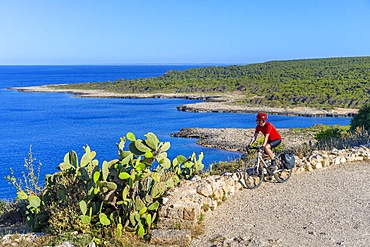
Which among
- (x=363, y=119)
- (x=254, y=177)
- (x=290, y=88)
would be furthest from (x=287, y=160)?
(x=290, y=88)

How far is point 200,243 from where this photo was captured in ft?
25.2

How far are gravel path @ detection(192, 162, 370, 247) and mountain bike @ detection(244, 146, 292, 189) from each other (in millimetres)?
197

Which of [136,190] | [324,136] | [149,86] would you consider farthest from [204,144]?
[149,86]

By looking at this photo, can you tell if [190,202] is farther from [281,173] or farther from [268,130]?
[281,173]

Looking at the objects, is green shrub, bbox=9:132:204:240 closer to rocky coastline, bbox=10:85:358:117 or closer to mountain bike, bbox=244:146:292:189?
mountain bike, bbox=244:146:292:189

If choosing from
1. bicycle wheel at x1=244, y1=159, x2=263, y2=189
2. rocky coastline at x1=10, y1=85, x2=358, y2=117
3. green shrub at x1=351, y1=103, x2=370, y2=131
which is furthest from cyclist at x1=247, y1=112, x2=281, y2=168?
rocky coastline at x1=10, y1=85, x2=358, y2=117

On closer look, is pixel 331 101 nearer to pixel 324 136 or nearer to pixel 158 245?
pixel 324 136

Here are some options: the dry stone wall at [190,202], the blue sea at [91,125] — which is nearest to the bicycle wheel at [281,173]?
the dry stone wall at [190,202]

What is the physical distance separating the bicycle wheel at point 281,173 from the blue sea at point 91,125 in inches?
556

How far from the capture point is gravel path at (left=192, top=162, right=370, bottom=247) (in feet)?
25.1

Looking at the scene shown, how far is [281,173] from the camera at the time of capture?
11.2m

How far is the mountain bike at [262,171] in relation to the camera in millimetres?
10461

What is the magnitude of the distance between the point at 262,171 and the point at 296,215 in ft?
6.10

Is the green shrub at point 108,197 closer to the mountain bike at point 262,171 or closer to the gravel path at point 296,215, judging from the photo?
the gravel path at point 296,215
